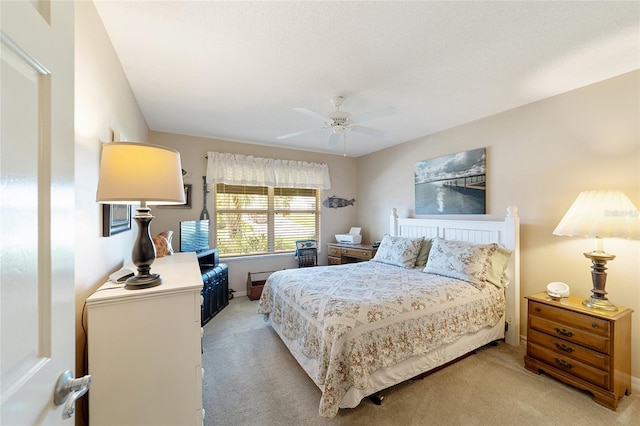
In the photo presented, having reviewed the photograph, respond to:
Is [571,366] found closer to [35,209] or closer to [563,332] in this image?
[563,332]

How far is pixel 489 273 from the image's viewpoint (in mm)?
2705

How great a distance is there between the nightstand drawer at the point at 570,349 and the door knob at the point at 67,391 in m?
3.03

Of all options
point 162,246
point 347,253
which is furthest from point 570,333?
point 162,246

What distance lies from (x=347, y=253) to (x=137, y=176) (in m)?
3.67

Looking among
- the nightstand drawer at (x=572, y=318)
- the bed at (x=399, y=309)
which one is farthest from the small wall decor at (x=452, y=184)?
the nightstand drawer at (x=572, y=318)

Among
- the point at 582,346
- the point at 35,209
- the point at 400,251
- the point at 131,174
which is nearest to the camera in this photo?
the point at 35,209

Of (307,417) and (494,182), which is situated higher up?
(494,182)

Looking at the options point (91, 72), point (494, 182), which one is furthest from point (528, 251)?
point (91, 72)

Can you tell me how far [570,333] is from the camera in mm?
2082

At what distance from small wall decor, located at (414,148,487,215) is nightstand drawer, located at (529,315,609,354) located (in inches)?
53.0

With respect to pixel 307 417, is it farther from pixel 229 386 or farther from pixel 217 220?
pixel 217 220

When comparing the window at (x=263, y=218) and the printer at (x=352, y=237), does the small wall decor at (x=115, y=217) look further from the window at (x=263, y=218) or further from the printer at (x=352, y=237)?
the printer at (x=352, y=237)

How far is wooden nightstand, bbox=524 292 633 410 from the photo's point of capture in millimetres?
1887

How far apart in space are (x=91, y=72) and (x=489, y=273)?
3576mm
